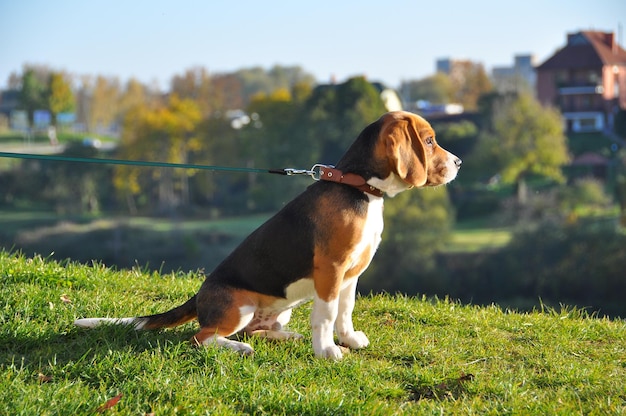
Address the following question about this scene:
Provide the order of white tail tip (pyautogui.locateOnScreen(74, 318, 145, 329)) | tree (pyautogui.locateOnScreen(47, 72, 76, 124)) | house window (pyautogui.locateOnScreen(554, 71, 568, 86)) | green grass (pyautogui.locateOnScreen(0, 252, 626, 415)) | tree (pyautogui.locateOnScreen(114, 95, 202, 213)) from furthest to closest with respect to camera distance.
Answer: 1. house window (pyautogui.locateOnScreen(554, 71, 568, 86))
2. tree (pyautogui.locateOnScreen(47, 72, 76, 124))
3. tree (pyautogui.locateOnScreen(114, 95, 202, 213))
4. white tail tip (pyautogui.locateOnScreen(74, 318, 145, 329))
5. green grass (pyautogui.locateOnScreen(0, 252, 626, 415))

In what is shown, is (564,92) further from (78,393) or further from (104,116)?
(78,393)

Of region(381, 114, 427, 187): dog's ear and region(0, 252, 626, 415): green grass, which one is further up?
region(381, 114, 427, 187): dog's ear

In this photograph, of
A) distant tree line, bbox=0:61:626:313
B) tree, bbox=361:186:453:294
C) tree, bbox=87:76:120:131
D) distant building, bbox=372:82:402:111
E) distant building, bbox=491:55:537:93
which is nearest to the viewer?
distant tree line, bbox=0:61:626:313

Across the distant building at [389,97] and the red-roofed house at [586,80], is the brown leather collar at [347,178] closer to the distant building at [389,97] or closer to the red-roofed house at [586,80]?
the distant building at [389,97]

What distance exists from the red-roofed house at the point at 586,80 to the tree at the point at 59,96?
38.6 meters

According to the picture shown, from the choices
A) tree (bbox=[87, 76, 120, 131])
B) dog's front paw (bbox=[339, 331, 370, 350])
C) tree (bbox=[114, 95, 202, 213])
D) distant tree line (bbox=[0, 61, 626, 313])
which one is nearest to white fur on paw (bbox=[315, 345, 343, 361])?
dog's front paw (bbox=[339, 331, 370, 350])

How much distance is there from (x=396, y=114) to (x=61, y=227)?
206 feet

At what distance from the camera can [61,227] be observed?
65.8 meters

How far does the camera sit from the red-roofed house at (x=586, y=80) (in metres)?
72.4

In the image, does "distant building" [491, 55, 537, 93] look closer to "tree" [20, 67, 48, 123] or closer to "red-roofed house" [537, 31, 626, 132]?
"red-roofed house" [537, 31, 626, 132]

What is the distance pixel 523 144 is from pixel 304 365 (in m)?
64.3

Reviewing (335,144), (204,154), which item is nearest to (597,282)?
(335,144)

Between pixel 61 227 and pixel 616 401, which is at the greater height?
pixel 616 401

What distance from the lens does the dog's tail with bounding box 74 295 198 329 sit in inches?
232
